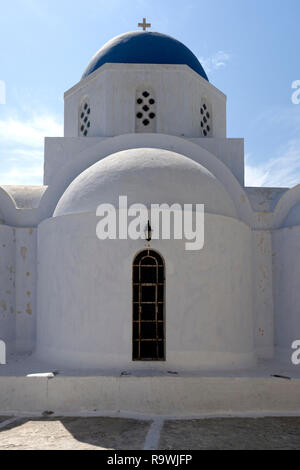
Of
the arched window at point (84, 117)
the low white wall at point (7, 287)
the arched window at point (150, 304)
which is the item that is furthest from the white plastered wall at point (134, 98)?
the arched window at point (150, 304)

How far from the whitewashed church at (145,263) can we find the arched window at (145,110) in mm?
27

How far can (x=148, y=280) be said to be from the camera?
754 cm

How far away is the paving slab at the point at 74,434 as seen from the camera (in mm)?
5520

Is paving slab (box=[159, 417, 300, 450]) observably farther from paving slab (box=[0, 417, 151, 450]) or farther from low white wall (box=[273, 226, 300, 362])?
low white wall (box=[273, 226, 300, 362])

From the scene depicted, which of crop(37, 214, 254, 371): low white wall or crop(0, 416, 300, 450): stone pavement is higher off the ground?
crop(37, 214, 254, 371): low white wall

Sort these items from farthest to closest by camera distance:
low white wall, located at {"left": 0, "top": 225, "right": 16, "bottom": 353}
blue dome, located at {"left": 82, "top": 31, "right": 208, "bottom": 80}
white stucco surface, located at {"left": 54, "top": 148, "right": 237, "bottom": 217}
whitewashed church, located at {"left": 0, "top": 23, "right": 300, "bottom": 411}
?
1. blue dome, located at {"left": 82, "top": 31, "right": 208, "bottom": 80}
2. low white wall, located at {"left": 0, "top": 225, "right": 16, "bottom": 353}
3. white stucco surface, located at {"left": 54, "top": 148, "right": 237, "bottom": 217}
4. whitewashed church, located at {"left": 0, "top": 23, "right": 300, "bottom": 411}

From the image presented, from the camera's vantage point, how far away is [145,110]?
35.5 feet

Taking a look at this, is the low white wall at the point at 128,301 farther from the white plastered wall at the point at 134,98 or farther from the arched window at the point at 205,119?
the arched window at the point at 205,119

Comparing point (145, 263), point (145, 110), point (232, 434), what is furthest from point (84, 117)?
point (232, 434)

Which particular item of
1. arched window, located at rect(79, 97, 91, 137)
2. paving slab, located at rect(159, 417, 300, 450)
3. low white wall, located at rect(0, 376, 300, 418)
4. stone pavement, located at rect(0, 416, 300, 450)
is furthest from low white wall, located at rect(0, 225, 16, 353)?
paving slab, located at rect(159, 417, 300, 450)

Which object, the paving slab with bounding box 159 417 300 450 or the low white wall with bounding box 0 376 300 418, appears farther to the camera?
the low white wall with bounding box 0 376 300 418

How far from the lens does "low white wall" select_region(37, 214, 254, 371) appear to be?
7.33 meters

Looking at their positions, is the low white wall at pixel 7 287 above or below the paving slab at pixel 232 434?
above

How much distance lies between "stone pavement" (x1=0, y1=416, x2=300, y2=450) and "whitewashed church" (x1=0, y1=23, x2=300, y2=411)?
43 cm
